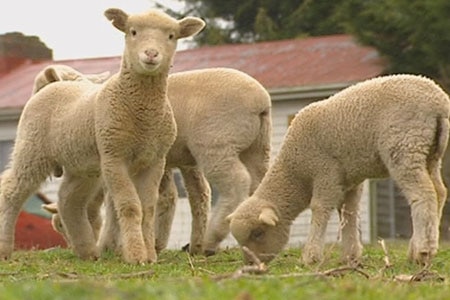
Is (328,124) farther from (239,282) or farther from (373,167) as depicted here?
(239,282)

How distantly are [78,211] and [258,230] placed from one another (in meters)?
2.38

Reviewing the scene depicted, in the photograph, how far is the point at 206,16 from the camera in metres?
42.7

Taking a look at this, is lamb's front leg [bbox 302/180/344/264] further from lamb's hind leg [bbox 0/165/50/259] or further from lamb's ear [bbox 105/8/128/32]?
lamb's hind leg [bbox 0/165/50/259]

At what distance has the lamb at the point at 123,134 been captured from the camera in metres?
10.6

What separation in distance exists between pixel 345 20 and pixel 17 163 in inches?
528

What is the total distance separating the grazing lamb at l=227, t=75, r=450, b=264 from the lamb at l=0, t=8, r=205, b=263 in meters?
0.89

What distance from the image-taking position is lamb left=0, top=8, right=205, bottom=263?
10.6m

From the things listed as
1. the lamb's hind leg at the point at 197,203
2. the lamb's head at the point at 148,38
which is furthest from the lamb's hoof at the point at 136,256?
the lamb's hind leg at the point at 197,203

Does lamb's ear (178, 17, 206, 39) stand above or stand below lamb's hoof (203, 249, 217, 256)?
above

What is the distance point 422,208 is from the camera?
9523 mm

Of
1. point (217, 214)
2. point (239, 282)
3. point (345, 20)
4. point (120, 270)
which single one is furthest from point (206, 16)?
point (239, 282)

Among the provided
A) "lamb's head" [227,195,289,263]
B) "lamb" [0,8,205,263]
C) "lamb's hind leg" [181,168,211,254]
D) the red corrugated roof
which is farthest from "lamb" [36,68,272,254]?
the red corrugated roof

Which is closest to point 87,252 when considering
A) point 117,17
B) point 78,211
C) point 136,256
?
point 78,211

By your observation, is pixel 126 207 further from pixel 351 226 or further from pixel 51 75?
pixel 51 75
